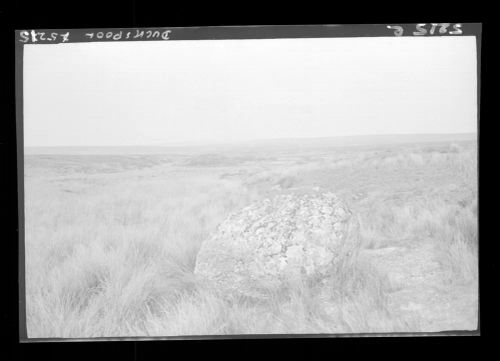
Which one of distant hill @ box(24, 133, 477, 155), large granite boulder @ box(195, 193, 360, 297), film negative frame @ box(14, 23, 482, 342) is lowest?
large granite boulder @ box(195, 193, 360, 297)

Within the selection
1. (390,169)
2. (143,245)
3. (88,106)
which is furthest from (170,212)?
(390,169)

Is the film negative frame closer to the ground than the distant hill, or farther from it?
farther from it

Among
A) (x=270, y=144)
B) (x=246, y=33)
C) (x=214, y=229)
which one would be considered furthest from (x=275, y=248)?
(x=246, y=33)

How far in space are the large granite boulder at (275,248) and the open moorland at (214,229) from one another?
6 cm

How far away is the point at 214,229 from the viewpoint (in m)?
1.95

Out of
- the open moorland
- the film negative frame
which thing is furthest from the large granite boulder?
the film negative frame

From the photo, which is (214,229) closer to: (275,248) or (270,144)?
(275,248)

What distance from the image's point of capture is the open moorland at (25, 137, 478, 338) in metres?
1.94

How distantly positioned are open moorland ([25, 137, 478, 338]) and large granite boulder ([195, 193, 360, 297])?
0.06m

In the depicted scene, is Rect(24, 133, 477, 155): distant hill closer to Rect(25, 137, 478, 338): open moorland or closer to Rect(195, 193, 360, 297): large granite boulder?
Result: Rect(25, 137, 478, 338): open moorland

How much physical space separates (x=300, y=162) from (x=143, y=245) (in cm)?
87

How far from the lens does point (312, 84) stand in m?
1.96

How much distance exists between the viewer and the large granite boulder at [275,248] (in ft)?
6.32

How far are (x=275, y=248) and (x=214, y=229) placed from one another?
311 mm
